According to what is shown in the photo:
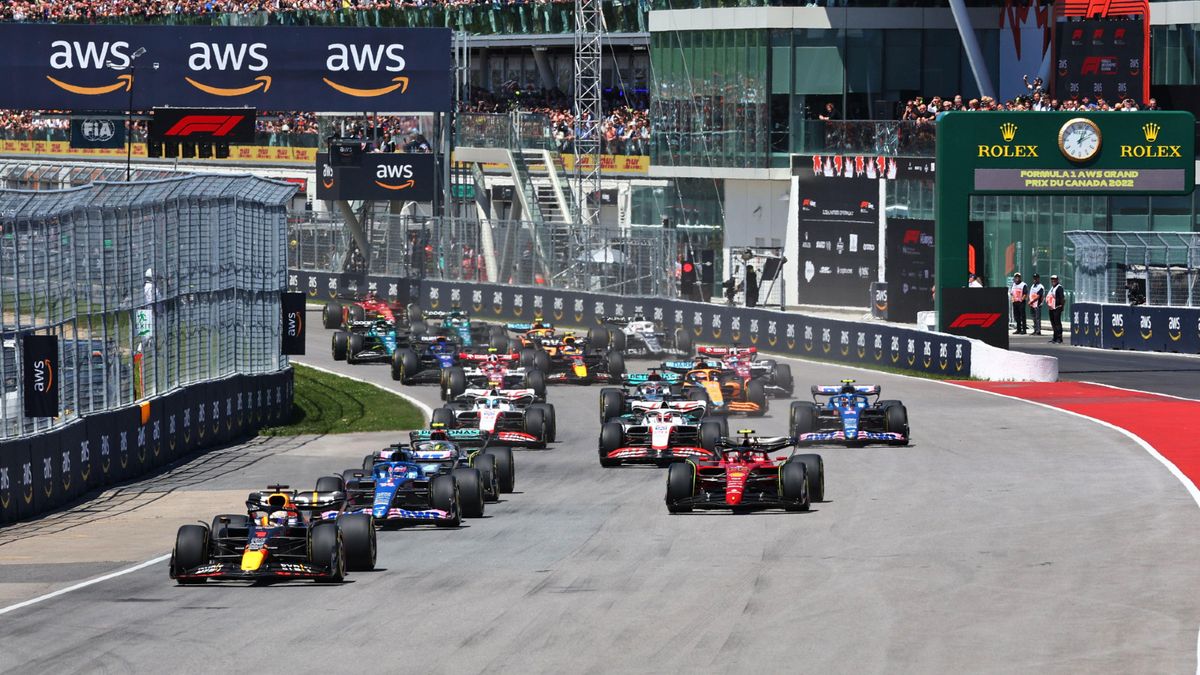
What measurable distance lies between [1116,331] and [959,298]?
8929mm

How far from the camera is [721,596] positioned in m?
16.9

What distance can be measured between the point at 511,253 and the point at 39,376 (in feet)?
107

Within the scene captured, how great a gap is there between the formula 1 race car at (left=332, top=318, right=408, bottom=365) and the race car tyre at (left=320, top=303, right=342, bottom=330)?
6553mm

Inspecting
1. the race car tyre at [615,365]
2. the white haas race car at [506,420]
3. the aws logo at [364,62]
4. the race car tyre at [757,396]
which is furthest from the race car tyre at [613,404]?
the aws logo at [364,62]

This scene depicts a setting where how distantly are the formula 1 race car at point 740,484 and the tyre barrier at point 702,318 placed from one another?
64.0ft

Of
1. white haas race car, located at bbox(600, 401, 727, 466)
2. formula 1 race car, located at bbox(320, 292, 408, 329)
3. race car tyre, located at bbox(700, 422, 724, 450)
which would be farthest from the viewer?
formula 1 race car, located at bbox(320, 292, 408, 329)

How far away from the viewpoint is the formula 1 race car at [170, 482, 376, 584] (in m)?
17.6

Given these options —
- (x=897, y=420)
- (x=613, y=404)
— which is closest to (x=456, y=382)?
(x=613, y=404)

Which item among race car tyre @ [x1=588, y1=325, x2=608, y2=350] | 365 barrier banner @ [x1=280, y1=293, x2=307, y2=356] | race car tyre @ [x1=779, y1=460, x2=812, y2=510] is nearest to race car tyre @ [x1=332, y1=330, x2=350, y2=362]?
race car tyre @ [x1=588, y1=325, x2=608, y2=350]

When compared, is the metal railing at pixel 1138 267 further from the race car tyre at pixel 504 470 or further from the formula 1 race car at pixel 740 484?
the formula 1 race car at pixel 740 484

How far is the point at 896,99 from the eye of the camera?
64000mm

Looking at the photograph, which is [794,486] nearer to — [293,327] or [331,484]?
[331,484]

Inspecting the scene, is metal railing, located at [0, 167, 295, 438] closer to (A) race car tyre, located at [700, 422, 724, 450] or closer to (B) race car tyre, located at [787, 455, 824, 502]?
(A) race car tyre, located at [700, 422, 724, 450]

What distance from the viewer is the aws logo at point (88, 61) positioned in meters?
52.5
